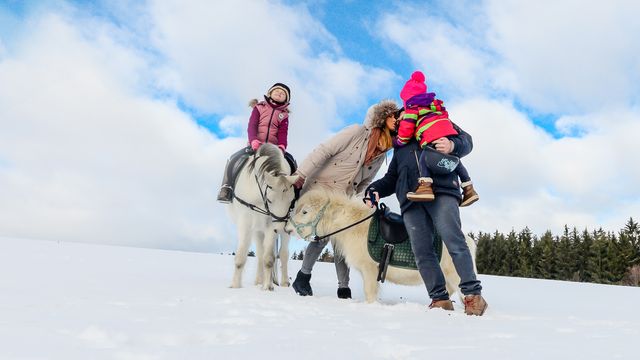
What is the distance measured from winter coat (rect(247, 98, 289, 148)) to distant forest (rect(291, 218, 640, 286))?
191 feet

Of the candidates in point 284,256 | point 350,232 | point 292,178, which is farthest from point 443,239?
point 284,256

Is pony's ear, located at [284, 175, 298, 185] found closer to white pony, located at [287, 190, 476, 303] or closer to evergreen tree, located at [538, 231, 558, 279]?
white pony, located at [287, 190, 476, 303]

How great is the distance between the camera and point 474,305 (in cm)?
465

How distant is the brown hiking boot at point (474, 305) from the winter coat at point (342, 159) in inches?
85.7

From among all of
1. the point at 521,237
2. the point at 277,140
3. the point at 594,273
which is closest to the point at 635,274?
the point at 594,273

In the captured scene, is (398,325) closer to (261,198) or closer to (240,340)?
(240,340)

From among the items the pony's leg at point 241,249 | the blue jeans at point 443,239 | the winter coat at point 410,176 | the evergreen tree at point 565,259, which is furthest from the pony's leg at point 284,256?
the evergreen tree at point 565,259

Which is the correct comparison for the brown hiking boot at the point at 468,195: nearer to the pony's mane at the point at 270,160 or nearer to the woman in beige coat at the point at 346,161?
the woman in beige coat at the point at 346,161

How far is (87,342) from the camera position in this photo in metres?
2.76

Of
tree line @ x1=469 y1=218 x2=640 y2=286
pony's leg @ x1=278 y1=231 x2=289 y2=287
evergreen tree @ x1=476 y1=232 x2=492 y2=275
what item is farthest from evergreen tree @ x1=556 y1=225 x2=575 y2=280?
pony's leg @ x1=278 y1=231 x2=289 y2=287

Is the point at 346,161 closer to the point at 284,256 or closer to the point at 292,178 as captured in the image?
the point at 292,178

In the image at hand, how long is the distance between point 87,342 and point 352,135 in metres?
4.04

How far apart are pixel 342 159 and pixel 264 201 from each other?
1174 millimetres

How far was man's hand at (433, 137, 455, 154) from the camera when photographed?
4.79 m
